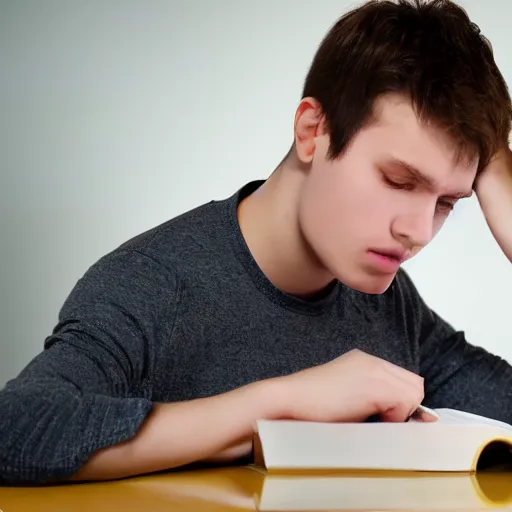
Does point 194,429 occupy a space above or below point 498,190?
below

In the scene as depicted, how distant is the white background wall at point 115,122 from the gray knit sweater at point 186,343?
891 mm

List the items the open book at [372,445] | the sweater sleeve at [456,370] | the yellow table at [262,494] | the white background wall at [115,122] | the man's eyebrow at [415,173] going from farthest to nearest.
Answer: the white background wall at [115,122] < the sweater sleeve at [456,370] < the man's eyebrow at [415,173] < the open book at [372,445] < the yellow table at [262,494]

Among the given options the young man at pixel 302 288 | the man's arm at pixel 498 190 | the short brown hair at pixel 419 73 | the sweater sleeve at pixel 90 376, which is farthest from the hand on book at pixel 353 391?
the man's arm at pixel 498 190

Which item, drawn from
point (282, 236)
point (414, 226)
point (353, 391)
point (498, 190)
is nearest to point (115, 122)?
point (282, 236)

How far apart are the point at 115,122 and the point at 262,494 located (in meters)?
1.62

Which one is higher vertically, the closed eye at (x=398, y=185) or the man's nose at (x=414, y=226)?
the closed eye at (x=398, y=185)

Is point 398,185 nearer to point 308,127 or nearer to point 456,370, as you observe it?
point 308,127

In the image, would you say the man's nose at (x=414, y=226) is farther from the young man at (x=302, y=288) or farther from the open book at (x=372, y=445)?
the open book at (x=372, y=445)

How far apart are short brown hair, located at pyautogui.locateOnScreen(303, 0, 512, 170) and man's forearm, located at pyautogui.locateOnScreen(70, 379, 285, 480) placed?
0.39m

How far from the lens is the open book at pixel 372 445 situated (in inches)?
35.6

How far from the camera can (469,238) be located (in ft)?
8.27

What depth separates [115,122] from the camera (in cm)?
233

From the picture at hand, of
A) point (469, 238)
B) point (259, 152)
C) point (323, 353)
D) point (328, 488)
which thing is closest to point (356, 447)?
point (328, 488)

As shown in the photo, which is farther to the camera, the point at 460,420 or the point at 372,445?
the point at 460,420
